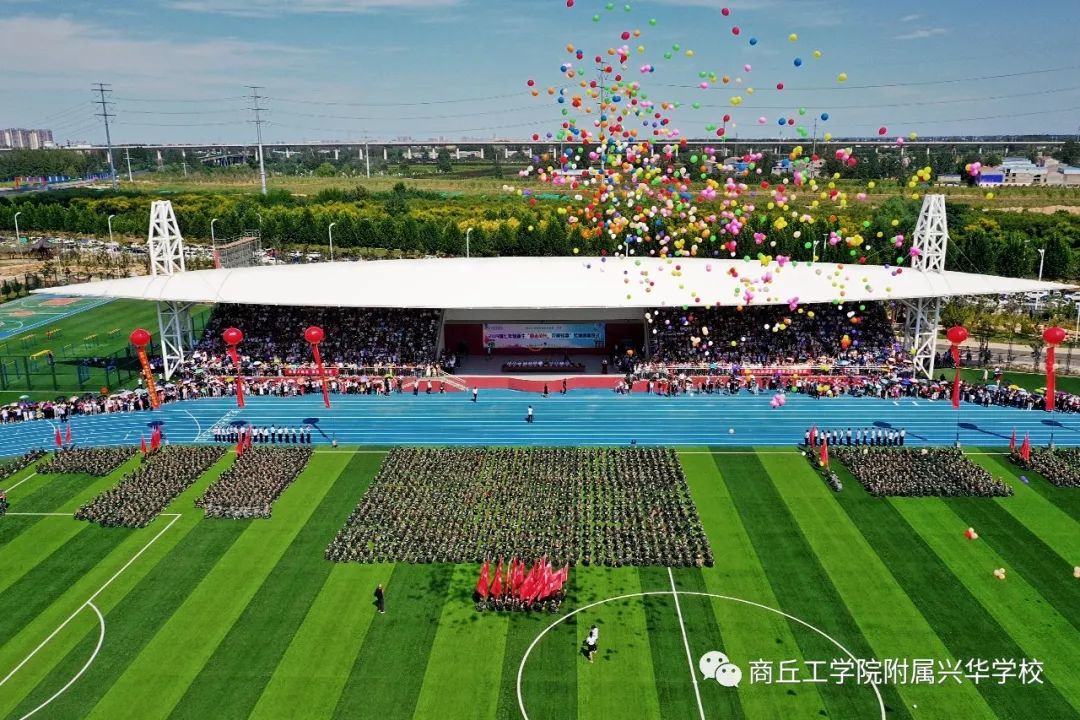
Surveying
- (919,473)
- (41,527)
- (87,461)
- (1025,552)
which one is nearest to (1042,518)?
(1025,552)

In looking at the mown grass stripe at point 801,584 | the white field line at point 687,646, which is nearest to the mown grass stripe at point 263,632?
the white field line at point 687,646

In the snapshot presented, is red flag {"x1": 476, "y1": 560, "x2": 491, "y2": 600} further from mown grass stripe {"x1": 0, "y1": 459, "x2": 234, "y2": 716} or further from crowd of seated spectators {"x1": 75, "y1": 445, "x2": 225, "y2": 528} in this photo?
crowd of seated spectators {"x1": 75, "y1": 445, "x2": 225, "y2": 528}

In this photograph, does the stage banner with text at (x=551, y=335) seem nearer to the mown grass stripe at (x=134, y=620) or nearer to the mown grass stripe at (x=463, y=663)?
the mown grass stripe at (x=134, y=620)

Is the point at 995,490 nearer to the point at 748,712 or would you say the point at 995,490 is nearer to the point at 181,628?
the point at 748,712

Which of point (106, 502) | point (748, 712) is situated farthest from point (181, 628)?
point (748, 712)

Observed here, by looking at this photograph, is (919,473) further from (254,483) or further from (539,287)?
(254,483)

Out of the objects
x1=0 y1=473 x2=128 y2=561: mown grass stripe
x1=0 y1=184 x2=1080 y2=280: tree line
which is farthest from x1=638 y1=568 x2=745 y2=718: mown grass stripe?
x1=0 y1=184 x2=1080 y2=280: tree line
